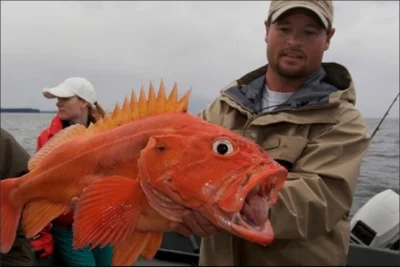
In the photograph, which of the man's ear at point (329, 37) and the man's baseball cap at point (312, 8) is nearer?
the man's baseball cap at point (312, 8)

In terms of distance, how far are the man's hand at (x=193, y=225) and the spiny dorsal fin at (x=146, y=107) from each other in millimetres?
386

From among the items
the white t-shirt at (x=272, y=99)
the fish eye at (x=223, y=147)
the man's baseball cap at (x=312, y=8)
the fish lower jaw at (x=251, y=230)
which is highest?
the man's baseball cap at (x=312, y=8)

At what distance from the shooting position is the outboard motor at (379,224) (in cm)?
655

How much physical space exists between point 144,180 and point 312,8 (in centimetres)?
211

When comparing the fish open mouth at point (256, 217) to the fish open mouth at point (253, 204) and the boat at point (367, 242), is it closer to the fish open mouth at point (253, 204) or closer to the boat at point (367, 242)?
the fish open mouth at point (253, 204)

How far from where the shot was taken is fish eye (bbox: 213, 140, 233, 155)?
1.76 m

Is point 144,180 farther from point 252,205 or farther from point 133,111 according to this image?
point 252,205

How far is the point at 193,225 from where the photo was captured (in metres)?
1.99

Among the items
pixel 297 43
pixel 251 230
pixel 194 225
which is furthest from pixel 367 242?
pixel 251 230

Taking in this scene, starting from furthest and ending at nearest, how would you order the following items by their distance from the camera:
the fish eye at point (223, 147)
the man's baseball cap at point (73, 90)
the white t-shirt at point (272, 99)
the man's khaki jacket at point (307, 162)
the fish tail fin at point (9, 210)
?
the man's baseball cap at point (73, 90), the white t-shirt at point (272, 99), the man's khaki jacket at point (307, 162), the fish eye at point (223, 147), the fish tail fin at point (9, 210)

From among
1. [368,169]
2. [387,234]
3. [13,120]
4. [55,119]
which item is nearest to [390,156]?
[368,169]

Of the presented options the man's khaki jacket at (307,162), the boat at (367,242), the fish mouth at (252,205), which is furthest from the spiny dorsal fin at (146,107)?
the boat at (367,242)

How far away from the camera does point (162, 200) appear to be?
70.4 inches

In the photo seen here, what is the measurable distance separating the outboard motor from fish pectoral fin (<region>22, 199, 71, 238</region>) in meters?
5.78
